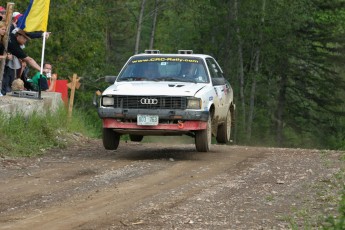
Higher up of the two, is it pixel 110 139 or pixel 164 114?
pixel 164 114

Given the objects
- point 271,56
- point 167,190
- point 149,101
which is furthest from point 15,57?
point 271,56

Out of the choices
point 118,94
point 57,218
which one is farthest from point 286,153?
point 57,218

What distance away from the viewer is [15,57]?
19281 millimetres

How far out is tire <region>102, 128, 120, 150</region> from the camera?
55.1 feet

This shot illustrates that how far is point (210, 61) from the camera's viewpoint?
18.7 meters

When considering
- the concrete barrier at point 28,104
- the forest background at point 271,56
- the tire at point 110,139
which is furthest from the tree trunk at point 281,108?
the tire at point 110,139

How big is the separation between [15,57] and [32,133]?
2.30 meters

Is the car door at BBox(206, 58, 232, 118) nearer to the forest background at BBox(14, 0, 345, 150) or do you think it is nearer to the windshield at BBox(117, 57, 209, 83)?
the windshield at BBox(117, 57, 209, 83)

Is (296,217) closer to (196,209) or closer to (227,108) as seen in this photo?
(196,209)

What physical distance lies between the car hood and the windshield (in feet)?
1.46

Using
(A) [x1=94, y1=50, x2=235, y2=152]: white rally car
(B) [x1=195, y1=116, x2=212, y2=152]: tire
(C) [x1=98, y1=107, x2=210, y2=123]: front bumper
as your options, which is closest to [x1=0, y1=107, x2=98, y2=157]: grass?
(A) [x1=94, y1=50, x2=235, y2=152]: white rally car

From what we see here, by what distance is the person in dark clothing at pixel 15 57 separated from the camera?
61.7 feet

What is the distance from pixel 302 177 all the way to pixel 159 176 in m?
1.92

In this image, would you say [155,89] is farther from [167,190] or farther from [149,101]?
[167,190]
